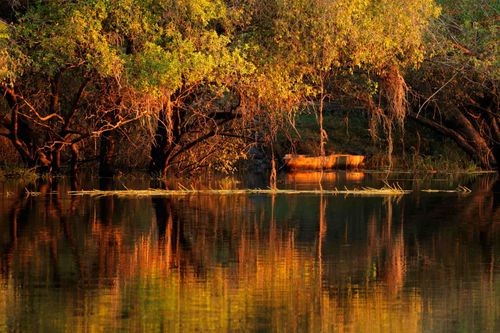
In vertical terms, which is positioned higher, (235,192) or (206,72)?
(206,72)

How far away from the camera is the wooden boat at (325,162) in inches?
1866

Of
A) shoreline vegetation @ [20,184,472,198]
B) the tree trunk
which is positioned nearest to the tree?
shoreline vegetation @ [20,184,472,198]

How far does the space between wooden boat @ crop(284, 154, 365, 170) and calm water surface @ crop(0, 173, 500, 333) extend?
2005 cm

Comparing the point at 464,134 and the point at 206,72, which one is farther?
the point at 464,134

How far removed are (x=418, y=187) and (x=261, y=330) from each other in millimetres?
24989

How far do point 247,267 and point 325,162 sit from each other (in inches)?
1331

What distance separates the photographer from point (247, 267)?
15211 millimetres

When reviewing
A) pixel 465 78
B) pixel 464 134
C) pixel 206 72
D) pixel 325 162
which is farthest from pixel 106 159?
pixel 464 134

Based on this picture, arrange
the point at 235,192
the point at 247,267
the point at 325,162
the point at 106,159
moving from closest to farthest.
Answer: the point at 247,267
the point at 235,192
the point at 106,159
the point at 325,162

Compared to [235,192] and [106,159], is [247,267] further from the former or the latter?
[106,159]

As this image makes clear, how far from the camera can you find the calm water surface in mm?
11344

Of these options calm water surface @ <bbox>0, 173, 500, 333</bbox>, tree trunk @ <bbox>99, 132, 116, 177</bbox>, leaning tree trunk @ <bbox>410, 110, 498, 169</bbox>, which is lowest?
calm water surface @ <bbox>0, 173, 500, 333</bbox>

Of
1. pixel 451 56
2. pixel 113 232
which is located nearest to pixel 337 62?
pixel 451 56

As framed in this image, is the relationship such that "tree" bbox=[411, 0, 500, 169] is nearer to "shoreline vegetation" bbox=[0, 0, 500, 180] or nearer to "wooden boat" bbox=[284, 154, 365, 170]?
"shoreline vegetation" bbox=[0, 0, 500, 180]
